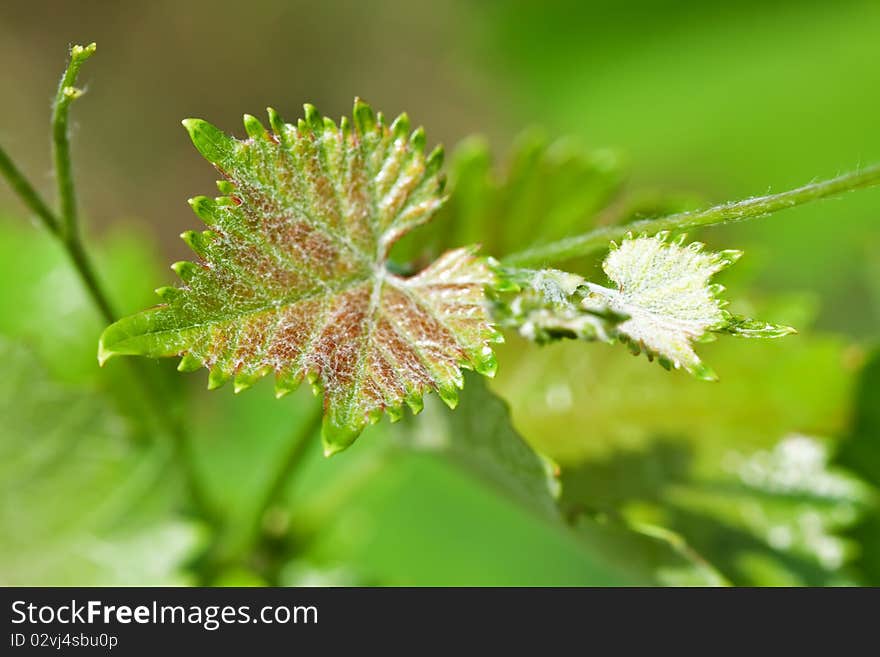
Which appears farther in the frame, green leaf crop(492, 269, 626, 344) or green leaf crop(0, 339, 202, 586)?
green leaf crop(0, 339, 202, 586)

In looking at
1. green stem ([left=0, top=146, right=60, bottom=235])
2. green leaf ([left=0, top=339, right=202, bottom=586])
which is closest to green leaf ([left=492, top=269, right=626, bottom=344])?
green stem ([left=0, top=146, right=60, bottom=235])

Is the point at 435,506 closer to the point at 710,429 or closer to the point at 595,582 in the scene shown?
the point at 595,582

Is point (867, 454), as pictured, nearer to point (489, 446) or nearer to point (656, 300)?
point (489, 446)

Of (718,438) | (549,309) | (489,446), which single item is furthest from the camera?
(718,438)

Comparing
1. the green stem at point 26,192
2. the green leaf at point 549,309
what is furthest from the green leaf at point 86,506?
the green leaf at point 549,309

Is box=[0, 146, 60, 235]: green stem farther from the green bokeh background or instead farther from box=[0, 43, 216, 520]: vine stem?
the green bokeh background

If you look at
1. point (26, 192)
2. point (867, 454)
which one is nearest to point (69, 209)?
point (26, 192)

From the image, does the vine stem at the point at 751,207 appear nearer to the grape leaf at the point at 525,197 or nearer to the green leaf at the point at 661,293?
the green leaf at the point at 661,293
